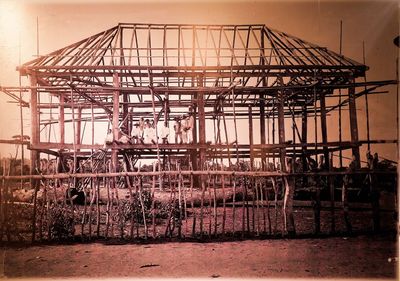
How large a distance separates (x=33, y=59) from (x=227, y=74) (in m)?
7.29

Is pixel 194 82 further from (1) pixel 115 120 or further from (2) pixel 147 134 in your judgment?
(1) pixel 115 120

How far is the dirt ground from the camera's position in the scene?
5746mm

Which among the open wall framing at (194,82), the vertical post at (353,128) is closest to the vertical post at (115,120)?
the open wall framing at (194,82)

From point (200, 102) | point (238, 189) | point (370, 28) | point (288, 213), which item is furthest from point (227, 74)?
point (288, 213)

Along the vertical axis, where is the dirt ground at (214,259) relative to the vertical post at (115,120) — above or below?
below

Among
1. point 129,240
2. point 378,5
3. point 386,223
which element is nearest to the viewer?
point 129,240

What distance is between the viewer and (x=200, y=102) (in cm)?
1288

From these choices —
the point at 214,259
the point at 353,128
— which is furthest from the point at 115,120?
the point at 353,128

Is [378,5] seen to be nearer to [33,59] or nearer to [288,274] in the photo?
[288,274]

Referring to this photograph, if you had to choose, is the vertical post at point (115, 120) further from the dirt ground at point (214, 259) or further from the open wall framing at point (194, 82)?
the dirt ground at point (214, 259)

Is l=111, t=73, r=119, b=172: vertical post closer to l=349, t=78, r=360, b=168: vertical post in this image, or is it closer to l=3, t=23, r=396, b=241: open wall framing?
l=3, t=23, r=396, b=241: open wall framing

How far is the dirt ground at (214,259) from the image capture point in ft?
18.9

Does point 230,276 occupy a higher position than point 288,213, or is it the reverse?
point 288,213

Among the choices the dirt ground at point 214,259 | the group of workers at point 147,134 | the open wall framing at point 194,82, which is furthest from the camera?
the group of workers at point 147,134
